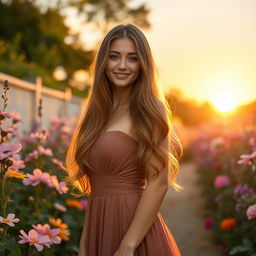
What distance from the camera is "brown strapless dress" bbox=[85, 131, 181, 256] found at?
2.11 meters

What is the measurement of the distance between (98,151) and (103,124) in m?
0.22

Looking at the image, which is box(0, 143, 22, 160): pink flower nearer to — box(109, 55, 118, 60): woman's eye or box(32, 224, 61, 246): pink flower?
box(32, 224, 61, 246): pink flower

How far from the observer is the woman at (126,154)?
2.06 meters

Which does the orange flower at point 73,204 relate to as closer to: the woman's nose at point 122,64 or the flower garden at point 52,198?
the flower garden at point 52,198

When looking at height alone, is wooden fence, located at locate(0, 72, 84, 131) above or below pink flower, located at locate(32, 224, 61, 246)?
above

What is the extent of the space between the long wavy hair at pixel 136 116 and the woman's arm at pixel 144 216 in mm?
75

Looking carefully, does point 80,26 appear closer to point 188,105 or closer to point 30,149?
point 30,149

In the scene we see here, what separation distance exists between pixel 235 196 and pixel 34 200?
2.04 metres

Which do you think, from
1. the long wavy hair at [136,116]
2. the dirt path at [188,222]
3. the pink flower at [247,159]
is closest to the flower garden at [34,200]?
the long wavy hair at [136,116]

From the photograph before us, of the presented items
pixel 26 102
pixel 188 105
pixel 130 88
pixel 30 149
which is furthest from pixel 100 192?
pixel 188 105

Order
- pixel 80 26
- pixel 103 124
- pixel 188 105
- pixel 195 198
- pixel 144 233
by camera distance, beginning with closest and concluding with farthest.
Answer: pixel 144 233 → pixel 103 124 → pixel 195 198 → pixel 80 26 → pixel 188 105

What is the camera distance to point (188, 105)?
177 feet

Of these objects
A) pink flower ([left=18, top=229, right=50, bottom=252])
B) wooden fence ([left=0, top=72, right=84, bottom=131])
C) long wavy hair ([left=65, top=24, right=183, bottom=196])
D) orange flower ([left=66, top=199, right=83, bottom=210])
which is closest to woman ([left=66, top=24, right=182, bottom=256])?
long wavy hair ([left=65, top=24, right=183, bottom=196])

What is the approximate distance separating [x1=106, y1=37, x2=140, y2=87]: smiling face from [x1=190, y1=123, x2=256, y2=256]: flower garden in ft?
4.15
